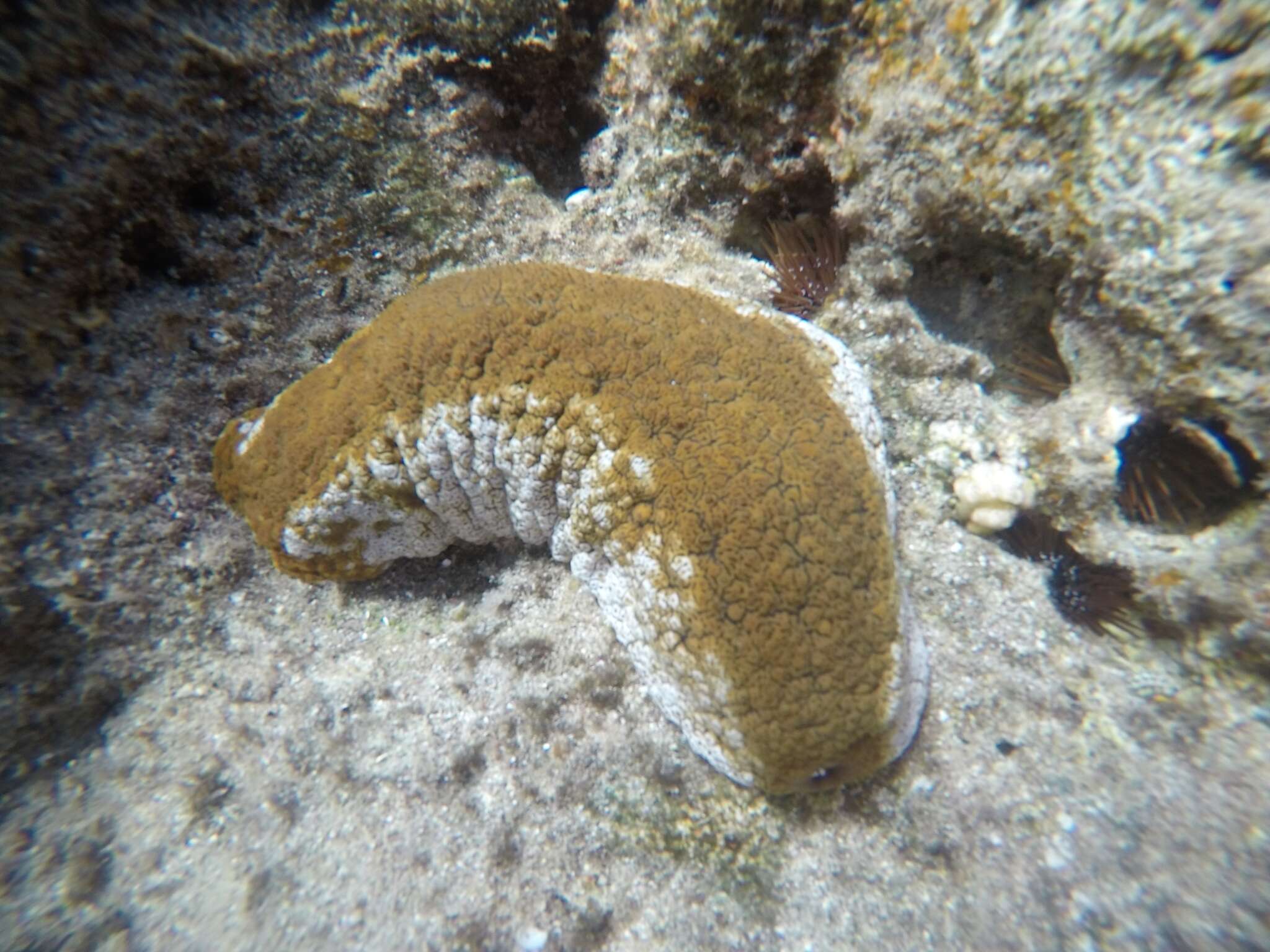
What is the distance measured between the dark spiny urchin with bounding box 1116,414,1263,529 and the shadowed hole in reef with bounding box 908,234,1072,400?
1.66 feet

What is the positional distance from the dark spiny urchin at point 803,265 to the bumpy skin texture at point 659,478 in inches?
14.6

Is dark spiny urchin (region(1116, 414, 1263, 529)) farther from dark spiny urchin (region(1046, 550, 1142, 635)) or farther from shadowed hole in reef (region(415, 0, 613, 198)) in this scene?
shadowed hole in reef (region(415, 0, 613, 198))

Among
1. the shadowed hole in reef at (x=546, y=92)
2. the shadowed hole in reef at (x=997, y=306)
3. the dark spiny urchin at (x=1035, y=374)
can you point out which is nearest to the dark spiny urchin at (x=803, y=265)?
the shadowed hole in reef at (x=997, y=306)

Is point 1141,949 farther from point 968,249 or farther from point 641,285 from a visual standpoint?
point 641,285

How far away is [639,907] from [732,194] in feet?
13.8

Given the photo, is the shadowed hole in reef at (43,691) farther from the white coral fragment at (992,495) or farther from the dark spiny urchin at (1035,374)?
the dark spiny urchin at (1035,374)

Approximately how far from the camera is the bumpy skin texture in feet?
9.25

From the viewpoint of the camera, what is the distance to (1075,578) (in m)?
3.08

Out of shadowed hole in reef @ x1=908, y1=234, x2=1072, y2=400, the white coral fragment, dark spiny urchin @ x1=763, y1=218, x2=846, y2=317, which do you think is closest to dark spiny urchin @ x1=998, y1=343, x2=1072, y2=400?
shadowed hole in reef @ x1=908, y1=234, x2=1072, y2=400

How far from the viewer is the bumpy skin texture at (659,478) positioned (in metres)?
2.82

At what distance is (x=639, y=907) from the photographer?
10.1ft

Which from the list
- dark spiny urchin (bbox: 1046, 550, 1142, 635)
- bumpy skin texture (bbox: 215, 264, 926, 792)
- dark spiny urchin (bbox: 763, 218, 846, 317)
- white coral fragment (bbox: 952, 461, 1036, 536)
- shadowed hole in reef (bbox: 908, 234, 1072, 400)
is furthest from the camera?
dark spiny urchin (bbox: 763, 218, 846, 317)

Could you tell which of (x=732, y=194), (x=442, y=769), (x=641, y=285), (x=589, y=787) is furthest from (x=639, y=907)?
(x=732, y=194)

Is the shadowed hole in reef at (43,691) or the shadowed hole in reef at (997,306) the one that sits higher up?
the shadowed hole in reef at (997,306)
